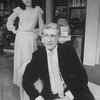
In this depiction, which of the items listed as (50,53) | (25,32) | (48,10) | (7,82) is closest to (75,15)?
(48,10)

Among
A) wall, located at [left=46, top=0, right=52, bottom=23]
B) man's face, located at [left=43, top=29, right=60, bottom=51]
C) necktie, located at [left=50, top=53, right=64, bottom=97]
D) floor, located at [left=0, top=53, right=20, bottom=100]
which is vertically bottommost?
floor, located at [left=0, top=53, right=20, bottom=100]

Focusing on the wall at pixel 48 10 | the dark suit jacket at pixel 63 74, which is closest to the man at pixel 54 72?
the dark suit jacket at pixel 63 74

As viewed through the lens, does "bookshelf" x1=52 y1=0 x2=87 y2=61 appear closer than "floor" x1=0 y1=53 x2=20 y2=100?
No

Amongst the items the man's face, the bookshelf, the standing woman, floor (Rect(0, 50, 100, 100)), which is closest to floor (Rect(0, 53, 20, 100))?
floor (Rect(0, 50, 100, 100))

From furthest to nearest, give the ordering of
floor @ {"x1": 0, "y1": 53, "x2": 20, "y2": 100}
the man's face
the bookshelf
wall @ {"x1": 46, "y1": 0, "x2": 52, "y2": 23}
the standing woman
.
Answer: wall @ {"x1": 46, "y1": 0, "x2": 52, "y2": 23} → the bookshelf → floor @ {"x1": 0, "y1": 53, "x2": 20, "y2": 100} → the standing woman → the man's face

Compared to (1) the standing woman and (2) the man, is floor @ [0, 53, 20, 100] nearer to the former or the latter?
(1) the standing woman

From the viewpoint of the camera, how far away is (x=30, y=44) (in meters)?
2.51

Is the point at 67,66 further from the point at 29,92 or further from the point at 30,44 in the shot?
the point at 30,44

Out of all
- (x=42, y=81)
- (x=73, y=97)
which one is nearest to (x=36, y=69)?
(x=42, y=81)

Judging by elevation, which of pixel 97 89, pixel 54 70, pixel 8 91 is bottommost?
pixel 8 91

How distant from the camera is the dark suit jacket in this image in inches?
55.7

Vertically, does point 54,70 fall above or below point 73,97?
above

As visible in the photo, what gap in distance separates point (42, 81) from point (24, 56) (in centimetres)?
111

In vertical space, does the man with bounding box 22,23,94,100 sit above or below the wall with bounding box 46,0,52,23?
below
